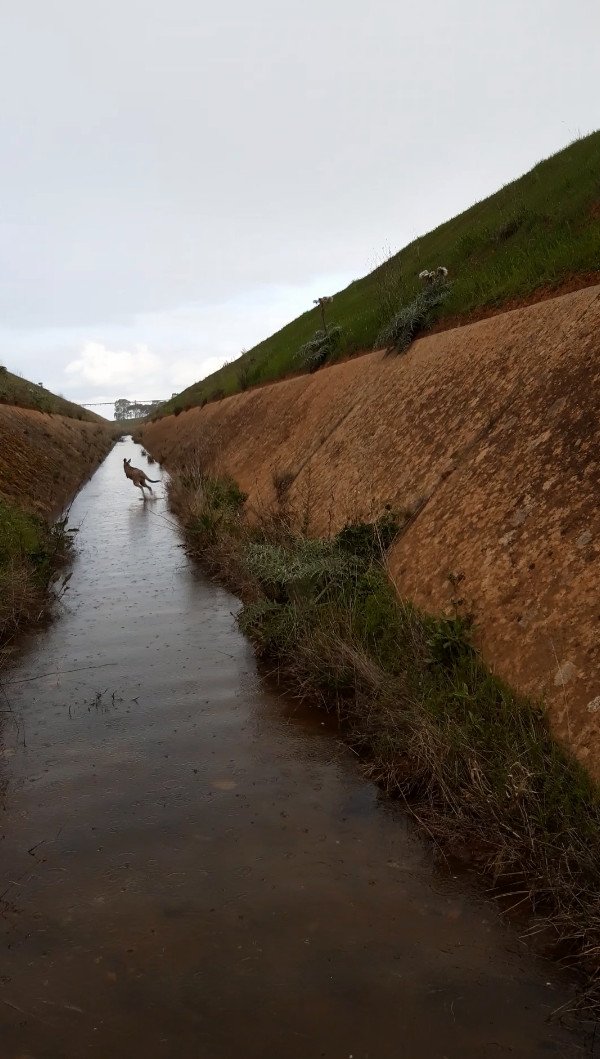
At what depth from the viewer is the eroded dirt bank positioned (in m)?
4.66

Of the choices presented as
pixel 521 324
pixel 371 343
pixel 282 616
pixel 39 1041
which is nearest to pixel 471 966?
pixel 39 1041

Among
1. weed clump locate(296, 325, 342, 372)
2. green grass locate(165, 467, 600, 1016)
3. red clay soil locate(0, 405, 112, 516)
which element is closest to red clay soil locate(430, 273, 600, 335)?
green grass locate(165, 467, 600, 1016)

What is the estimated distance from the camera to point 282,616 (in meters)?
7.11

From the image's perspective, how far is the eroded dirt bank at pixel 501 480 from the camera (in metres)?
4.66

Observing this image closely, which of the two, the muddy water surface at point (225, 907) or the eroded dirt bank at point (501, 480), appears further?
the eroded dirt bank at point (501, 480)

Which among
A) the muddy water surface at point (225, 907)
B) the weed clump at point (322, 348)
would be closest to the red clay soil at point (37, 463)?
the weed clump at point (322, 348)

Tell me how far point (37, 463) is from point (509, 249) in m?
13.8

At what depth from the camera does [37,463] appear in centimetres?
1967

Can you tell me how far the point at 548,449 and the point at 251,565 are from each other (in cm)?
362

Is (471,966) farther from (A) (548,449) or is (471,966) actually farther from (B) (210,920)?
(A) (548,449)

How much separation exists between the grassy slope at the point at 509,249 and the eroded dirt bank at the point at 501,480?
2.65 ft

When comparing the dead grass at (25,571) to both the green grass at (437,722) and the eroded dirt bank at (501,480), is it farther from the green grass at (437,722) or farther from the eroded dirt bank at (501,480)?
the eroded dirt bank at (501,480)

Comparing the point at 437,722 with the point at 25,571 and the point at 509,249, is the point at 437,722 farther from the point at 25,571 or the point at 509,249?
the point at 509,249

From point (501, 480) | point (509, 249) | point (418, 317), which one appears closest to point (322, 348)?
point (418, 317)
